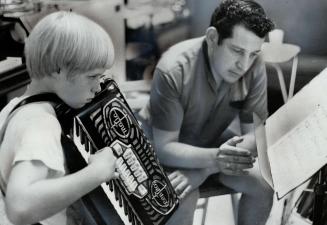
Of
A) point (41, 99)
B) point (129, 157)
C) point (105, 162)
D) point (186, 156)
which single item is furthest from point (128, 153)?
point (41, 99)

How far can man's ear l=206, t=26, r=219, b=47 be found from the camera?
1678mm

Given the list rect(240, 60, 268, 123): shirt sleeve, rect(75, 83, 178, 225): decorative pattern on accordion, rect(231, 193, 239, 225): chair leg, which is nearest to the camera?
rect(75, 83, 178, 225): decorative pattern on accordion

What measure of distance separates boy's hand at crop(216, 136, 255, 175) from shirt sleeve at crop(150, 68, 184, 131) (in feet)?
0.66

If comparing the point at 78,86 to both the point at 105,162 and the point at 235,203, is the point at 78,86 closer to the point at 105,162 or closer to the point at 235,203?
the point at 105,162

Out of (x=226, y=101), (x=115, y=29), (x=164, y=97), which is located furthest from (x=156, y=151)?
(x=115, y=29)

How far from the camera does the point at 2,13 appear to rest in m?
1.54

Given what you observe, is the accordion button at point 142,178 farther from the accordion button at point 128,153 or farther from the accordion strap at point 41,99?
the accordion strap at point 41,99

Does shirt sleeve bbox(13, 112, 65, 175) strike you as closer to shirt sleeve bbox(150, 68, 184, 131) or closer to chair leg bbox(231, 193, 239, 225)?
shirt sleeve bbox(150, 68, 184, 131)

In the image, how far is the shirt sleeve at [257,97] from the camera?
5.80 ft

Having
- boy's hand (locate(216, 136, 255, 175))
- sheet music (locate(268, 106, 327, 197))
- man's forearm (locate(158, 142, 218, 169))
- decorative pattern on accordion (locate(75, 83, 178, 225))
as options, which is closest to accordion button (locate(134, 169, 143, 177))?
decorative pattern on accordion (locate(75, 83, 178, 225))

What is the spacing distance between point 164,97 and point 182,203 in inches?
16.2

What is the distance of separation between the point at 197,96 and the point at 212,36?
0.73 feet

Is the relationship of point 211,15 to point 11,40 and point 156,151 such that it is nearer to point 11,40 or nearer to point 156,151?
point 156,151

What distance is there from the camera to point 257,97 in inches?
70.7
